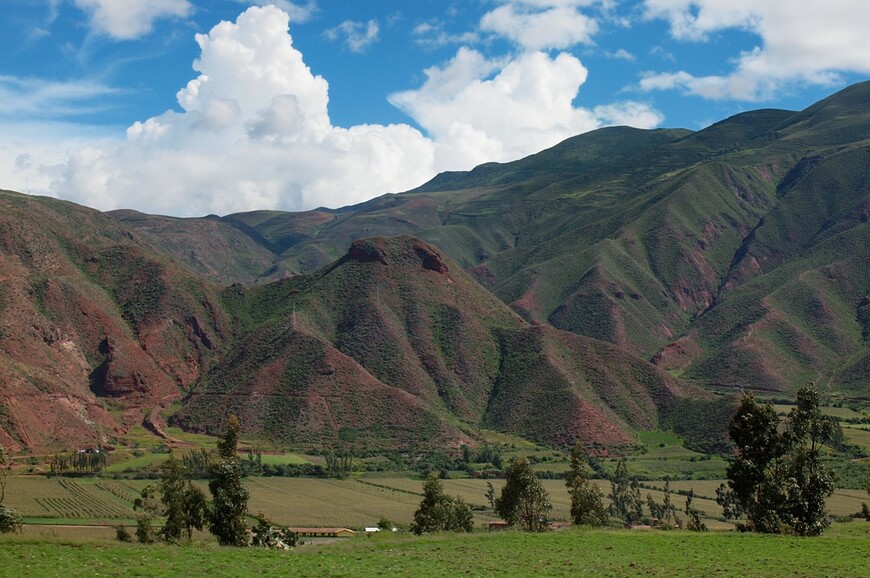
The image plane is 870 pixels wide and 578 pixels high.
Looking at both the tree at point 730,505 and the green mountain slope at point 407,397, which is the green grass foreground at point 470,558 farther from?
the green mountain slope at point 407,397

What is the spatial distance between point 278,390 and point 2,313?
52.9 metres

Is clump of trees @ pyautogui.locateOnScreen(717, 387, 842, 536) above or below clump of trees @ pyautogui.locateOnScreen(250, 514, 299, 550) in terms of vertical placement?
above

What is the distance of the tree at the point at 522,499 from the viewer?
78.8 m

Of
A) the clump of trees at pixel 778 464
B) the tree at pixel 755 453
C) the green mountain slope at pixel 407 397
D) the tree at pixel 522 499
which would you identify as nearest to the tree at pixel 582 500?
the tree at pixel 522 499

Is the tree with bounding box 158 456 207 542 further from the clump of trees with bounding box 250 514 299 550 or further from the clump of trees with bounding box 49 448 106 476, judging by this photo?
the clump of trees with bounding box 49 448 106 476

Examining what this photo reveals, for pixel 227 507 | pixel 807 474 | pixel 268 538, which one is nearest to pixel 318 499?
pixel 268 538

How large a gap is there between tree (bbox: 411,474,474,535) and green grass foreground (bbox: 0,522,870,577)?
2429 centimetres

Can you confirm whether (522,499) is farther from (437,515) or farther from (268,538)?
(268,538)

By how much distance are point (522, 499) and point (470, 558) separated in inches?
1460

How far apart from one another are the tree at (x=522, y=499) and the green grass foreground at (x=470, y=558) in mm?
26720

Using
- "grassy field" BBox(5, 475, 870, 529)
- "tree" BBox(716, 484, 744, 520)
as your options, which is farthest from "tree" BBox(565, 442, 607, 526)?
"tree" BBox(716, 484, 744, 520)

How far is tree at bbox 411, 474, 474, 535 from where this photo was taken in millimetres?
76125

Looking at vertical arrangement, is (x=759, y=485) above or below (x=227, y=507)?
above

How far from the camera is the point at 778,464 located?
211 feet
